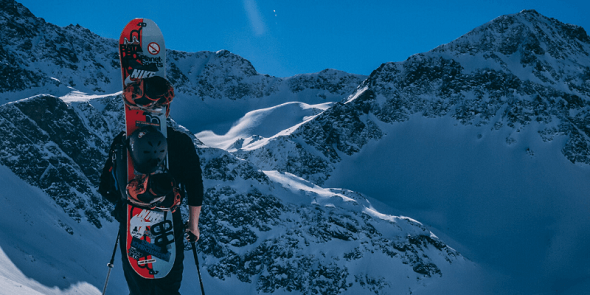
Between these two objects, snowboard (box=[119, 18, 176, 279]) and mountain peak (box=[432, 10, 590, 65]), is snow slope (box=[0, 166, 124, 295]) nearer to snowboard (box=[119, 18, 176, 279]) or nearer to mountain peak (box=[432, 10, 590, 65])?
snowboard (box=[119, 18, 176, 279])

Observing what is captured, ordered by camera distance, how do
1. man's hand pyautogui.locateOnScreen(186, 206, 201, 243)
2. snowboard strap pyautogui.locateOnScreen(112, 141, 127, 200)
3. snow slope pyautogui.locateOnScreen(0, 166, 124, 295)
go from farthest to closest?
snow slope pyautogui.locateOnScreen(0, 166, 124, 295), man's hand pyautogui.locateOnScreen(186, 206, 201, 243), snowboard strap pyautogui.locateOnScreen(112, 141, 127, 200)

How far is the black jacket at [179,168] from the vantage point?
179 inches

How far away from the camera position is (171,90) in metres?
4.46

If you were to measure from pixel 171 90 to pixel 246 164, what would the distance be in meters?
52.9

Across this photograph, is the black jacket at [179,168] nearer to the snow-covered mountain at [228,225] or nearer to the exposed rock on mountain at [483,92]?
the snow-covered mountain at [228,225]

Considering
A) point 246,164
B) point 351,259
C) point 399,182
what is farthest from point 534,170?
point 246,164

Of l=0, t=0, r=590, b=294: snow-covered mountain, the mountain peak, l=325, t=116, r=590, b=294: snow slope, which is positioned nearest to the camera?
l=0, t=0, r=590, b=294: snow-covered mountain

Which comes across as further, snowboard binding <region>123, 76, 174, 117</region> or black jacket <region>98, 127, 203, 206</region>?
black jacket <region>98, 127, 203, 206</region>

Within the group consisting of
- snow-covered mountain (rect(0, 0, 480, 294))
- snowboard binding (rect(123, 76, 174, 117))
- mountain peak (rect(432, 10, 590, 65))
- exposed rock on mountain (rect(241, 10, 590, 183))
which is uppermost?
mountain peak (rect(432, 10, 590, 65))

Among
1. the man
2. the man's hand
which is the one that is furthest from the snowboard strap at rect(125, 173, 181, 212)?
the man's hand

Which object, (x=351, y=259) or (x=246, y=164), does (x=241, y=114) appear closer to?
(x=246, y=164)

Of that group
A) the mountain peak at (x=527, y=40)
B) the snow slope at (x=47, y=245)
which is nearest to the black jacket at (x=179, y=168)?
the snow slope at (x=47, y=245)

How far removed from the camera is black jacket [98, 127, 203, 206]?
4.54m

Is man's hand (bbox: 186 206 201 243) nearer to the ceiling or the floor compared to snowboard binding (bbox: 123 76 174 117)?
nearer to the floor
